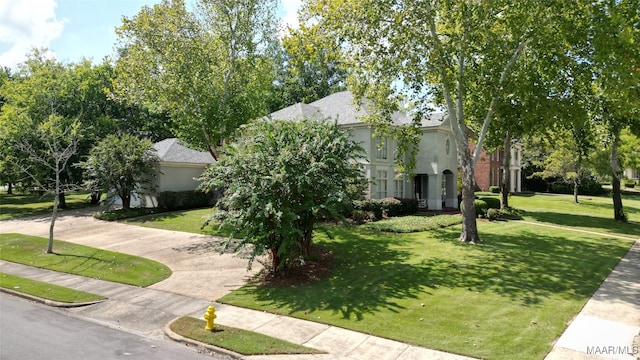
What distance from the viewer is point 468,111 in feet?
71.1

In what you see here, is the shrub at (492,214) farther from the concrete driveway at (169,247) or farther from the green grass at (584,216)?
the concrete driveway at (169,247)

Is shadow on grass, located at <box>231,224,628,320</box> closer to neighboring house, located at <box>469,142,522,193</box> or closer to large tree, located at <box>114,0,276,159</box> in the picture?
large tree, located at <box>114,0,276,159</box>

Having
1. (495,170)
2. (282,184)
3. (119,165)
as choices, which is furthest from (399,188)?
(495,170)

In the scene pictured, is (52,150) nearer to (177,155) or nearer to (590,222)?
(177,155)

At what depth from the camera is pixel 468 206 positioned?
692 inches

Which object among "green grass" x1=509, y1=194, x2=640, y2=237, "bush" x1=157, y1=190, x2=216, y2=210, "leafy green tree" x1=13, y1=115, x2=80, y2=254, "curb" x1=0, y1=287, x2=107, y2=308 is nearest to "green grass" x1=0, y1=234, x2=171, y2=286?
"leafy green tree" x1=13, y1=115, x2=80, y2=254

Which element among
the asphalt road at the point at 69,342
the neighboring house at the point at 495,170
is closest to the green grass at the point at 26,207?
the asphalt road at the point at 69,342

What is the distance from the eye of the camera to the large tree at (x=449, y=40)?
50.1ft

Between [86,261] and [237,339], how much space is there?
10.5 metres

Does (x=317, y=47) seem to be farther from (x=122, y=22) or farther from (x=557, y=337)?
(x=557, y=337)

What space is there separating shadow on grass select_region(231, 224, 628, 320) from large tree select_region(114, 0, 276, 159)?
9194mm

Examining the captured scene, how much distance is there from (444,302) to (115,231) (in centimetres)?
1844

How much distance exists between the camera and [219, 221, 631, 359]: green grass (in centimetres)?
877

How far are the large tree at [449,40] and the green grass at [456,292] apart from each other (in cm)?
311
